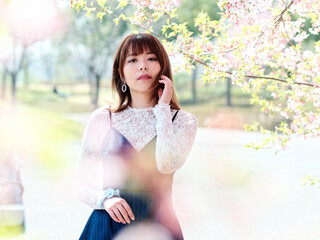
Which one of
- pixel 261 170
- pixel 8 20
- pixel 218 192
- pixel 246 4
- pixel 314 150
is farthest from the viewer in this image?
pixel 8 20

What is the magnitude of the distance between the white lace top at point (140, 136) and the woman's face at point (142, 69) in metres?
0.14

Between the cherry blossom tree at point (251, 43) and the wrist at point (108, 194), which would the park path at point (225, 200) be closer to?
the cherry blossom tree at point (251, 43)

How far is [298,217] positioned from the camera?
7.66 m

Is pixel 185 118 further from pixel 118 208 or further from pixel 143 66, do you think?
pixel 118 208

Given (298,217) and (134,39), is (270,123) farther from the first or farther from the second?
(134,39)

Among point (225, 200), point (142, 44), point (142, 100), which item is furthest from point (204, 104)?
point (142, 44)

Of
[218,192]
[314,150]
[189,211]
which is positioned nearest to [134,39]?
[189,211]

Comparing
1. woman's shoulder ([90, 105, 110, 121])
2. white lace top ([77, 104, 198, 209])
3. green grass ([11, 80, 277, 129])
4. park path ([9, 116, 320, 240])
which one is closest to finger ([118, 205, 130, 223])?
white lace top ([77, 104, 198, 209])

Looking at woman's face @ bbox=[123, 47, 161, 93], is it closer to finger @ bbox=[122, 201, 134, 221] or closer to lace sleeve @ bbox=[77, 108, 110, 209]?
lace sleeve @ bbox=[77, 108, 110, 209]

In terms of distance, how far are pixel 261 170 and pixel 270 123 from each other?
9449 millimetres

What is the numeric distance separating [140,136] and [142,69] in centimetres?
33

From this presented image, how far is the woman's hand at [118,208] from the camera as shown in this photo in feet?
7.00

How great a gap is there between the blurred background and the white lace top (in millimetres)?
217

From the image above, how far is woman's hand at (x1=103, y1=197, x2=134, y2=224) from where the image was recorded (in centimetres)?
213
